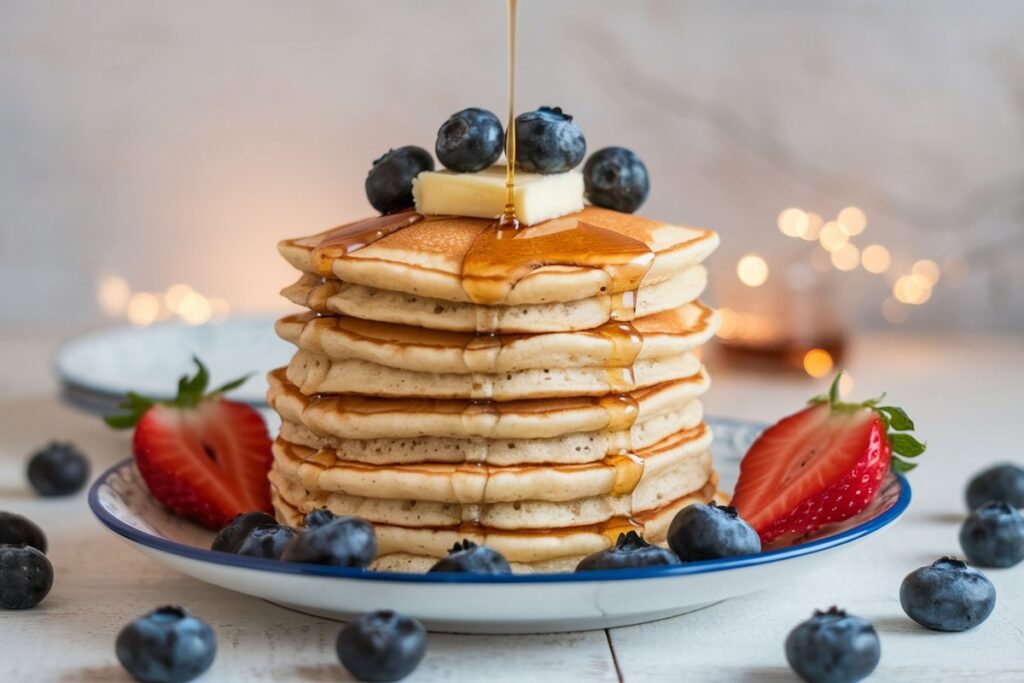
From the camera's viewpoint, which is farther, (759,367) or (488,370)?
(759,367)

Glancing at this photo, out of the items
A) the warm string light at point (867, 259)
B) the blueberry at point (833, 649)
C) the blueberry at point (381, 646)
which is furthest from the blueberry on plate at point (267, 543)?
the warm string light at point (867, 259)

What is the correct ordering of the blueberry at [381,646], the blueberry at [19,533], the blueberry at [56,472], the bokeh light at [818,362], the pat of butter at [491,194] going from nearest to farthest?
the blueberry at [381,646] < the pat of butter at [491,194] < the blueberry at [19,533] < the blueberry at [56,472] < the bokeh light at [818,362]

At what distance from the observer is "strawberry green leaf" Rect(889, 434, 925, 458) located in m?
1.55

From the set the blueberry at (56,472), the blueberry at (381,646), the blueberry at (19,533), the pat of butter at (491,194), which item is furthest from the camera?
the blueberry at (56,472)

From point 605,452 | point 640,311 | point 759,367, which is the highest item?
point 640,311

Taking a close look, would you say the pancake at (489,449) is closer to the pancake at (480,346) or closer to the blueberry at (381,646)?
the pancake at (480,346)

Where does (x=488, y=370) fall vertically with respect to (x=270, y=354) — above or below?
above

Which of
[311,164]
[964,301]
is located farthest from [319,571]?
[964,301]

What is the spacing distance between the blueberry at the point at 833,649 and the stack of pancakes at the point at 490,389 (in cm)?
27

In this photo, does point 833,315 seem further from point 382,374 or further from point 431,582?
point 431,582

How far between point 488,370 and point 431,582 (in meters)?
0.27

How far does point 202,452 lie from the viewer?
170 cm

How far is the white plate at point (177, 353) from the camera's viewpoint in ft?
8.09

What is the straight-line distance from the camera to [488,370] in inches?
53.4
